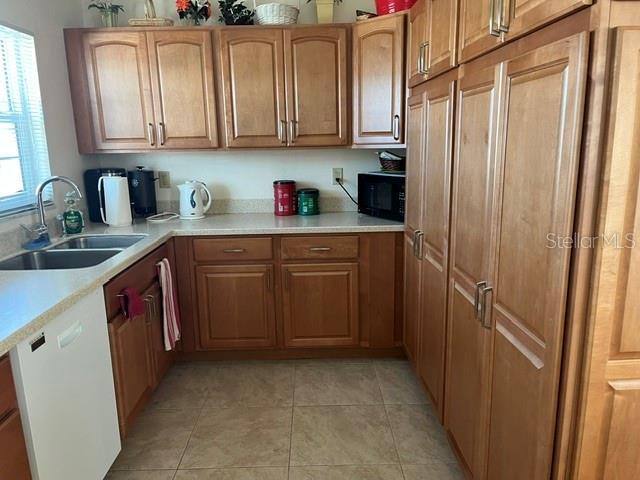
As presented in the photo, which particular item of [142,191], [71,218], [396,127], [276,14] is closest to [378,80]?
[396,127]

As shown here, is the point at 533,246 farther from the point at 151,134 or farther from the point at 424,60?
the point at 151,134

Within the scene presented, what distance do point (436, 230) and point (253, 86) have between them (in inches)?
58.1

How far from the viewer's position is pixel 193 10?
2820 millimetres

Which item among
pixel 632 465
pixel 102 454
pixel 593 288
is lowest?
pixel 102 454

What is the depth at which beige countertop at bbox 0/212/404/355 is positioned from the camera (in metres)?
1.37

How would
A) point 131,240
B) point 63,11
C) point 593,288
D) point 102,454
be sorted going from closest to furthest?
point 593,288
point 102,454
point 131,240
point 63,11

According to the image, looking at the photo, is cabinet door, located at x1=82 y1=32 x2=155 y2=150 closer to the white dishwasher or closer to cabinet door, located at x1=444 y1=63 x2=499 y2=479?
the white dishwasher

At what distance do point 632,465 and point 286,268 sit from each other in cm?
196

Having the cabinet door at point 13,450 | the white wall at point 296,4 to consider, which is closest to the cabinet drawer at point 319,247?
the white wall at point 296,4

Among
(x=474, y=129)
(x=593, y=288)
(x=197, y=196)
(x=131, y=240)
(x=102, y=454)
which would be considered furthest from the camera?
(x=197, y=196)

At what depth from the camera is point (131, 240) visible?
8.44 ft

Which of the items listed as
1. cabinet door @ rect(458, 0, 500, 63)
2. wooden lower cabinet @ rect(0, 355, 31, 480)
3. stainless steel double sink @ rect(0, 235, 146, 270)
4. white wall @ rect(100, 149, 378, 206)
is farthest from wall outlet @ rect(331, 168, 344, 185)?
wooden lower cabinet @ rect(0, 355, 31, 480)

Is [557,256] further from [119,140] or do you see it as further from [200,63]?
[119,140]

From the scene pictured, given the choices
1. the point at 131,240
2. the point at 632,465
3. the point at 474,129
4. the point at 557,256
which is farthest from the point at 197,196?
the point at 632,465
